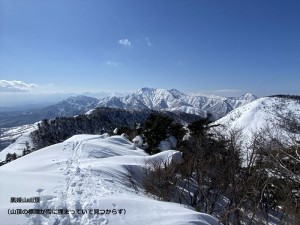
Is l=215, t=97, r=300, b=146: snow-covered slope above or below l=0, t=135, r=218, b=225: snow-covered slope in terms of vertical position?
below

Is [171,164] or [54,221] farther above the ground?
[54,221]

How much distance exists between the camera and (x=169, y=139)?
1495 inches

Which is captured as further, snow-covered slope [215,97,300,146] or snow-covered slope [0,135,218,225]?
snow-covered slope [215,97,300,146]

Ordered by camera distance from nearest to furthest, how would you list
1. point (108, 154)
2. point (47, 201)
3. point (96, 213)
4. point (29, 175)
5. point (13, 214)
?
point (13, 214)
point (96, 213)
point (47, 201)
point (29, 175)
point (108, 154)

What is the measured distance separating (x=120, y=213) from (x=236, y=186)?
7747mm

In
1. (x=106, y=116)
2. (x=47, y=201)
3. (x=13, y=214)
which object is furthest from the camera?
(x=106, y=116)

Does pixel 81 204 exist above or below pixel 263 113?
above

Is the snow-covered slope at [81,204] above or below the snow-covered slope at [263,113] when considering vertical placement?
above

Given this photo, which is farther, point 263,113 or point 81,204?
point 263,113

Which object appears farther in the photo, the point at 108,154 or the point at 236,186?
the point at 108,154

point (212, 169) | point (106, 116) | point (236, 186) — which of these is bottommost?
point (106, 116)

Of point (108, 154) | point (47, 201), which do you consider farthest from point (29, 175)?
point (108, 154)

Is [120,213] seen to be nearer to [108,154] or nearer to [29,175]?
[29,175]

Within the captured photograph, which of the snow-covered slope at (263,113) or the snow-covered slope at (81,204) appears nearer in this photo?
the snow-covered slope at (81,204)
